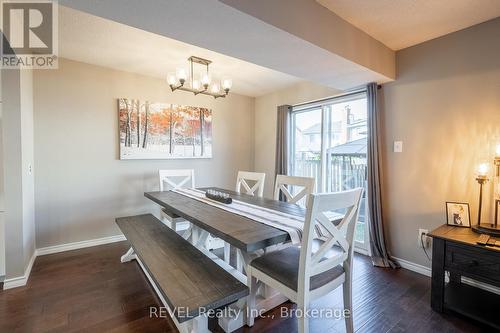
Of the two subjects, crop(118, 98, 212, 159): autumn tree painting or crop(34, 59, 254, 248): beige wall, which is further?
crop(118, 98, 212, 159): autumn tree painting

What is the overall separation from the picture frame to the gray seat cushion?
1.34 m

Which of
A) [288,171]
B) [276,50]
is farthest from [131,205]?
[276,50]

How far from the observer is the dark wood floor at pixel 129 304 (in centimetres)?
166

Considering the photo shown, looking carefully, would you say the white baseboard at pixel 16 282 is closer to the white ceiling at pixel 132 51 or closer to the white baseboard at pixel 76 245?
the white baseboard at pixel 76 245

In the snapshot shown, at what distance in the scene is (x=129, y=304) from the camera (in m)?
1.90

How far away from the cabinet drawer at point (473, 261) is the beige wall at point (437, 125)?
0.59m

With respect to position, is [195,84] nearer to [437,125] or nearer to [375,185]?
[375,185]

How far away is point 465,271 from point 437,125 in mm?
1351

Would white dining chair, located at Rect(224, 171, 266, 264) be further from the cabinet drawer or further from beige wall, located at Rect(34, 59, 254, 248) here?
the cabinet drawer

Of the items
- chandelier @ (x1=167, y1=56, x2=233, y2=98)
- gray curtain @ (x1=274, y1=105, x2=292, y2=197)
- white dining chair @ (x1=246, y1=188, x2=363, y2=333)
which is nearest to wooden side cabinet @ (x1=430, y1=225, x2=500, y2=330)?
white dining chair @ (x1=246, y1=188, x2=363, y2=333)

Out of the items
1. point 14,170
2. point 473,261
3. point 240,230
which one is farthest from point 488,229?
point 14,170

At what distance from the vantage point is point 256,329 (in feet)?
5.40

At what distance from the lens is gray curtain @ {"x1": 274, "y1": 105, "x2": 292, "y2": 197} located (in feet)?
12.7

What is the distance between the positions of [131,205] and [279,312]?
99.9 inches
